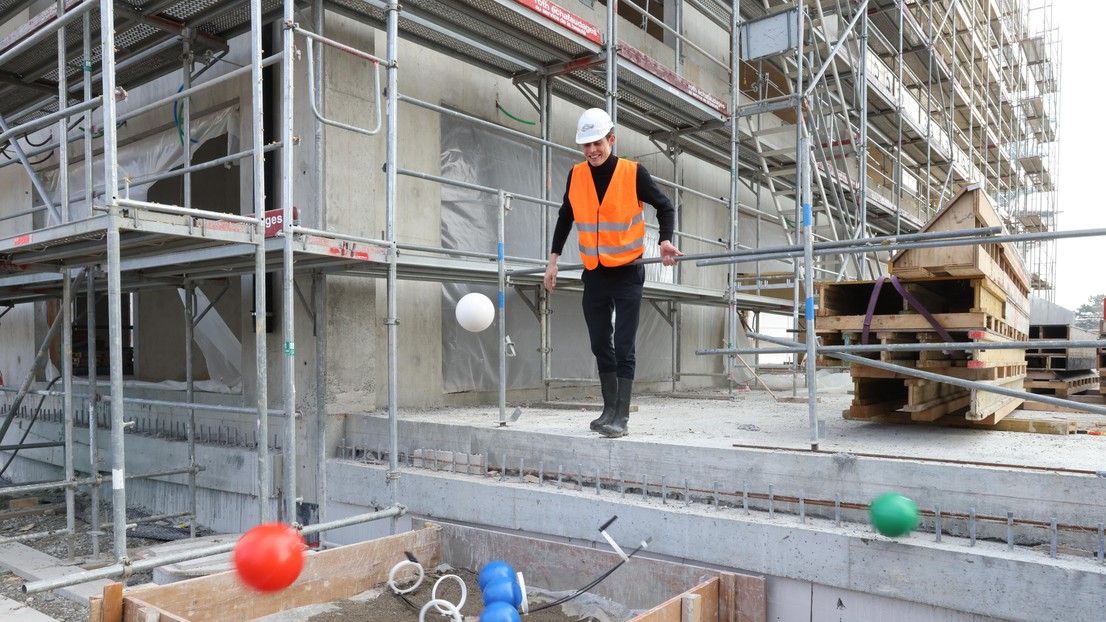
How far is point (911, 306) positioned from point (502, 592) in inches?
122

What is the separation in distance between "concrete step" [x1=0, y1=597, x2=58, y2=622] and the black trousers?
368 centimetres

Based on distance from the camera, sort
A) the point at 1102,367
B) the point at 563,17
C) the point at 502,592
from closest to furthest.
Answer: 1. the point at 502,592
2. the point at 563,17
3. the point at 1102,367

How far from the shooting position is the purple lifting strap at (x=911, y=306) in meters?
4.50

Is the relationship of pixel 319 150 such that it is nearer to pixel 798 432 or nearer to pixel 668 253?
pixel 668 253

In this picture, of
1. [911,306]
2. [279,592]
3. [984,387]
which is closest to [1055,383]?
[911,306]

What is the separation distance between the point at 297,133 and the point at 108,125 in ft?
8.84

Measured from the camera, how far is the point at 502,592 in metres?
3.73

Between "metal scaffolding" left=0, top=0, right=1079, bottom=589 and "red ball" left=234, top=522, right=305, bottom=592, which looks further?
"metal scaffolding" left=0, top=0, right=1079, bottom=589

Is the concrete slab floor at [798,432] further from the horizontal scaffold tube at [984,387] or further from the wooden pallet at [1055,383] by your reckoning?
the wooden pallet at [1055,383]

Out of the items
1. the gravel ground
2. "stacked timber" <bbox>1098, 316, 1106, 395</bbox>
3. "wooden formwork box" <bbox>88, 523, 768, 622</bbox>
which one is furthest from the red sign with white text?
"stacked timber" <bbox>1098, 316, 1106, 395</bbox>

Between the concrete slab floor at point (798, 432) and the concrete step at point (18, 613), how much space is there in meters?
2.59

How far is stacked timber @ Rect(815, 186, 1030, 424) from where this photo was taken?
4504 mm

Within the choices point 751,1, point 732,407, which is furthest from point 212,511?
point 751,1

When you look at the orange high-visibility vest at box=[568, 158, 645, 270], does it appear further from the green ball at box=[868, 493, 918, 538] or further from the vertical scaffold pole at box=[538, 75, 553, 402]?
the vertical scaffold pole at box=[538, 75, 553, 402]
